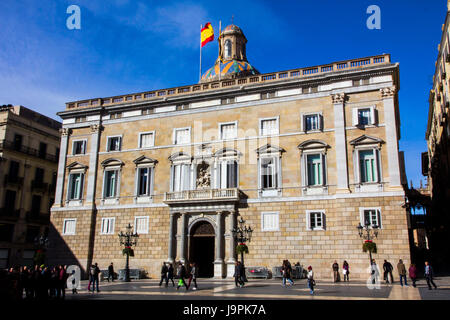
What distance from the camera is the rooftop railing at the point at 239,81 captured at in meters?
30.8

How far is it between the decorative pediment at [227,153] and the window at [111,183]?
9.91m

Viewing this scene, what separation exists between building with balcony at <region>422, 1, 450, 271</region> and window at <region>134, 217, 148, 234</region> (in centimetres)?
2715

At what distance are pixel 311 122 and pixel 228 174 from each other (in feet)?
25.4

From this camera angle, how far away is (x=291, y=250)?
97.2ft

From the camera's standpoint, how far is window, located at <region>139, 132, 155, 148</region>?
3631 cm

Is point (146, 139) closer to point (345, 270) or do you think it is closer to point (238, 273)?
point (238, 273)

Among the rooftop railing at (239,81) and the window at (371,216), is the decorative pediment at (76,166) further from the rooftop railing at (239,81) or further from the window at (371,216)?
the window at (371,216)

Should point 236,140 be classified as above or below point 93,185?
above

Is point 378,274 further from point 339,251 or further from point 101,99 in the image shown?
point 101,99

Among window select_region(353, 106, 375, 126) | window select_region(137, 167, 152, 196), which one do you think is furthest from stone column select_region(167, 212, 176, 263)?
window select_region(353, 106, 375, 126)

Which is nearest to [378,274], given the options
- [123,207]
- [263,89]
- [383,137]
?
[383,137]

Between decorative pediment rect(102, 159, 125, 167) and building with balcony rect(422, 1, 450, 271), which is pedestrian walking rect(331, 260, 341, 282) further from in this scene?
decorative pediment rect(102, 159, 125, 167)
